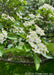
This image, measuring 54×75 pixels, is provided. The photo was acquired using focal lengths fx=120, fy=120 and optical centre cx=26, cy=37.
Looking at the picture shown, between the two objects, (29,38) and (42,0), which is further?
(42,0)

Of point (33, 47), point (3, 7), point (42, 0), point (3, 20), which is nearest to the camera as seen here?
point (33, 47)

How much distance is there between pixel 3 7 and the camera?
2.30 meters

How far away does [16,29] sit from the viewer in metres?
1.39

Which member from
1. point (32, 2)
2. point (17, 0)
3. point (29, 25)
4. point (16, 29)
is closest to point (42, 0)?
point (32, 2)

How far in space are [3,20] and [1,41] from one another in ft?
1.10

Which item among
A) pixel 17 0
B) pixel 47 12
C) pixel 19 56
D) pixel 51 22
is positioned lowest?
pixel 19 56

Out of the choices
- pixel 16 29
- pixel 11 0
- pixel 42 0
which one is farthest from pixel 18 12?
pixel 42 0

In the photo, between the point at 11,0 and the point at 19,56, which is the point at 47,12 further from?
the point at 19,56

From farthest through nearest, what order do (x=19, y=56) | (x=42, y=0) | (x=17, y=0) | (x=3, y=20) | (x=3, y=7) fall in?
1. (x=19, y=56)
2. (x=42, y=0)
3. (x=3, y=7)
4. (x=17, y=0)
5. (x=3, y=20)

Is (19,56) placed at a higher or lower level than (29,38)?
lower

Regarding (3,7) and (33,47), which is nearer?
(33,47)

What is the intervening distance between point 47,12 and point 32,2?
2731mm

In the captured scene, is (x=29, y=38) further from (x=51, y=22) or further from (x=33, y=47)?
(x=51, y=22)

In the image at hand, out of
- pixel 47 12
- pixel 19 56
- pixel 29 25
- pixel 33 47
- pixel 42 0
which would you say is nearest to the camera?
pixel 33 47
